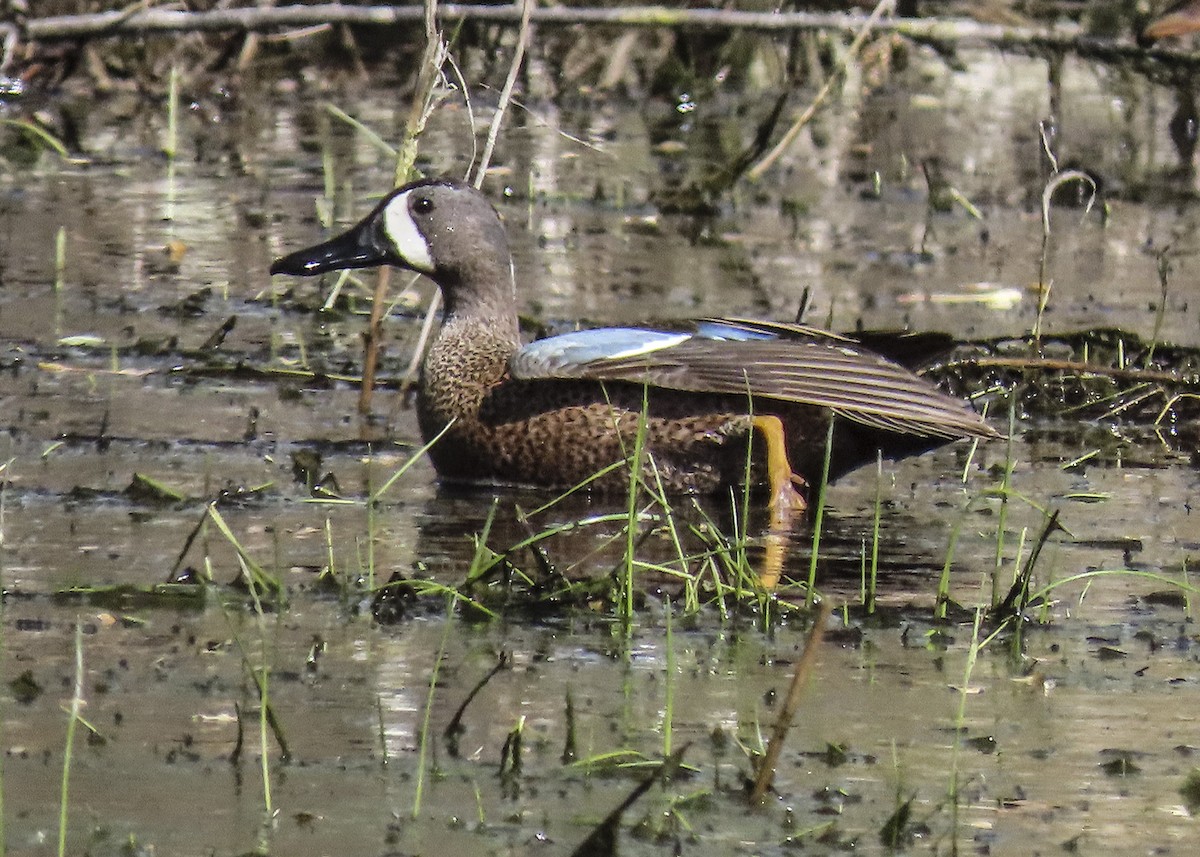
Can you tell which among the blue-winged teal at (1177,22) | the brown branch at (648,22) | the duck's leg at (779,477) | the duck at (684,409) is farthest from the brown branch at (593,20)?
the duck's leg at (779,477)

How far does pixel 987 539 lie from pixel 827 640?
1.15 meters

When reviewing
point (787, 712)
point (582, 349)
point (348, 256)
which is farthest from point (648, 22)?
point (787, 712)

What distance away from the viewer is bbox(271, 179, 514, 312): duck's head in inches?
258

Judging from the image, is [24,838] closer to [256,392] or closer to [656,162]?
[256,392]

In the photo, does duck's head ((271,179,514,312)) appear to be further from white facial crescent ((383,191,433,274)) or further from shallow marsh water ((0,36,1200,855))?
shallow marsh water ((0,36,1200,855))

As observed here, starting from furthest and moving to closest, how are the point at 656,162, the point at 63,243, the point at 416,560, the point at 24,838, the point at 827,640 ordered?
the point at 656,162 → the point at 63,243 → the point at 416,560 → the point at 827,640 → the point at 24,838

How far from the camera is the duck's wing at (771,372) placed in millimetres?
5820

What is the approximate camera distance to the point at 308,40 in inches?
579

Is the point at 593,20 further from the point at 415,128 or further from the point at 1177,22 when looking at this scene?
the point at 415,128

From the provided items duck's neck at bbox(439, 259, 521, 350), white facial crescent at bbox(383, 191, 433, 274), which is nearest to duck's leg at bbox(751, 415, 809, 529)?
duck's neck at bbox(439, 259, 521, 350)

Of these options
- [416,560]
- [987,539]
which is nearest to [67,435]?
[416,560]

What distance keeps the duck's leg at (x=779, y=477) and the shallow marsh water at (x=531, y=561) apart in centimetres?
12

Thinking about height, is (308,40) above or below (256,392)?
above

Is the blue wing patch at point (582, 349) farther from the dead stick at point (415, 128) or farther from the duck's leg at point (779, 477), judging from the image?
the dead stick at point (415, 128)
